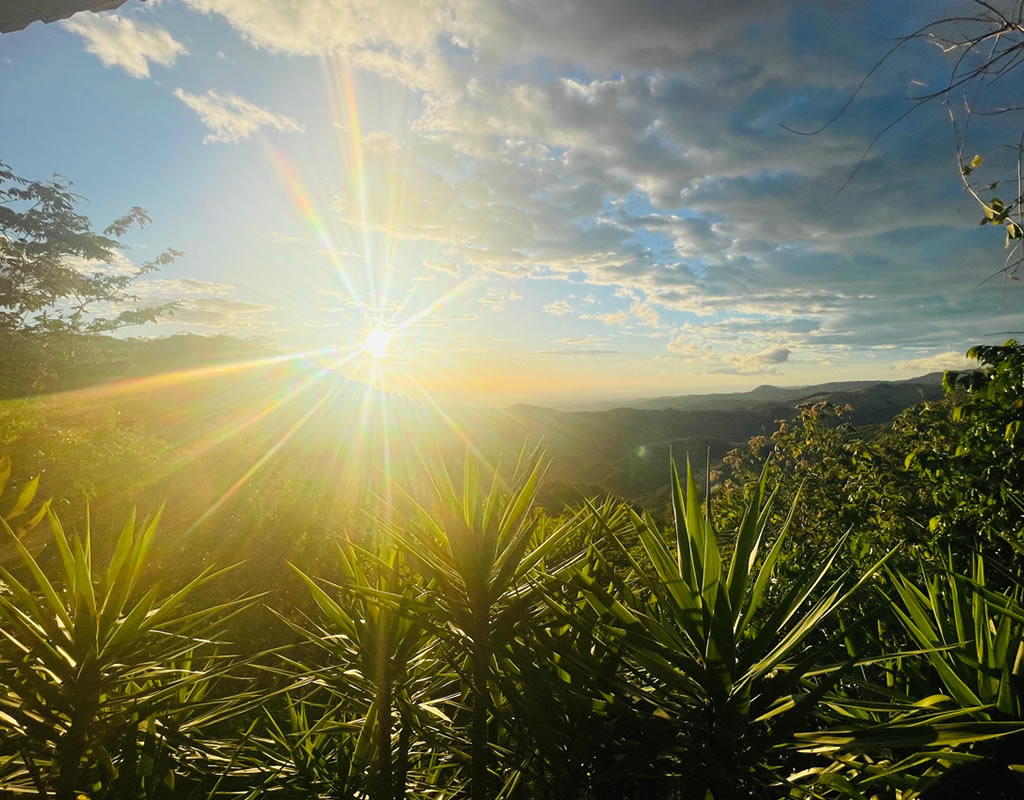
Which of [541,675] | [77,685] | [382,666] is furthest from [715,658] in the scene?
[77,685]

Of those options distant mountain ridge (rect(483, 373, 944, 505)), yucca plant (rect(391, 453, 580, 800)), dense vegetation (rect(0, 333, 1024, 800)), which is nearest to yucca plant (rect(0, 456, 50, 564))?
dense vegetation (rect(0, 333, 1024, 800))

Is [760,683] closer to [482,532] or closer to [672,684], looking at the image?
[672,684]

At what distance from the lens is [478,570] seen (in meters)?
1.14

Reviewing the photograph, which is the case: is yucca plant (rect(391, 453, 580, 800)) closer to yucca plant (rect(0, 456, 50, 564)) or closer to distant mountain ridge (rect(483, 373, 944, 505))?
yucca plant (rect(0, 456, 50, 564))

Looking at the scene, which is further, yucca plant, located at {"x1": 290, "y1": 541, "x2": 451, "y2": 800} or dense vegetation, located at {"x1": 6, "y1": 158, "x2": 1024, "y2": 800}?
yucca plant, located at {"x1": 290, "y1": 541, "x2": 451, "y2": 800}

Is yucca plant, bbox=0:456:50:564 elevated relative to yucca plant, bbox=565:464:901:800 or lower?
elevated

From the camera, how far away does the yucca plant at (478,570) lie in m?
Result: 1.08

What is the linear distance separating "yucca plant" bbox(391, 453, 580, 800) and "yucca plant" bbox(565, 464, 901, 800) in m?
0.19

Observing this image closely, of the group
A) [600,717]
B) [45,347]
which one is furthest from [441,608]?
[45,347]

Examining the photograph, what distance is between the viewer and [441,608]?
3.79 feet

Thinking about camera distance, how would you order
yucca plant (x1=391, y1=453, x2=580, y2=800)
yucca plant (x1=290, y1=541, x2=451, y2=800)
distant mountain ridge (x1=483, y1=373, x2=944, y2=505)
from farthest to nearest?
distant mountain ridge (x1=483, y1=373, x2=944, y2=505), yucca plant (x1=290, y1=541, x2=451, y2=800), yucca plant (x1=391, y1=453, x2=580, y2=800)

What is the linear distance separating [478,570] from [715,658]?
20.4 inches

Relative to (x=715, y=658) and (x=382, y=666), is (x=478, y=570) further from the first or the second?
(x=715, y=658)

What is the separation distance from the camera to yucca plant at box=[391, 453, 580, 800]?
1080mm
